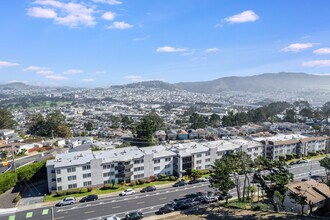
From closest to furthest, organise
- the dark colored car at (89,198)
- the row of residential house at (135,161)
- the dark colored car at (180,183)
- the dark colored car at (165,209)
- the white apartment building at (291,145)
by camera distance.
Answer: the dark colored car at (165,209)
the dark colored car at (89,198)
the row of residential house at (135,161)
the dark colored car at (180,183)
the white apartment building at (291,145)

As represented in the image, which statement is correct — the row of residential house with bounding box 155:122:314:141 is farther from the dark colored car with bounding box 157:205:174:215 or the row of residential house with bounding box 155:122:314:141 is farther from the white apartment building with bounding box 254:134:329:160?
the dark colored car with bounding box 157:205:174:215

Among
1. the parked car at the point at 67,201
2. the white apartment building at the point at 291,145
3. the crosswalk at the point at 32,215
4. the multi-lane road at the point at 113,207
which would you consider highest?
the white apartment building at the point at 291,145

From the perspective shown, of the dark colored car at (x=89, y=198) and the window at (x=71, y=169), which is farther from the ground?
the window at (x=71, y=169)

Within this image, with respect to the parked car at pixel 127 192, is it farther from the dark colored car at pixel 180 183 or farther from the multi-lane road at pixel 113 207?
the dark colored car at pixel 180 183

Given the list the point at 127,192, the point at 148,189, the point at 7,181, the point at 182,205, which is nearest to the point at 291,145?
the point at 148,189

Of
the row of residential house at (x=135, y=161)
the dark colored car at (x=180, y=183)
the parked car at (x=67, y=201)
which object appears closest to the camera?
the parked car at (x=67, y=201)

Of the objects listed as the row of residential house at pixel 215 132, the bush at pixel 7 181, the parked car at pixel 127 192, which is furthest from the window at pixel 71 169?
the row of residential house at pixel 215 132
